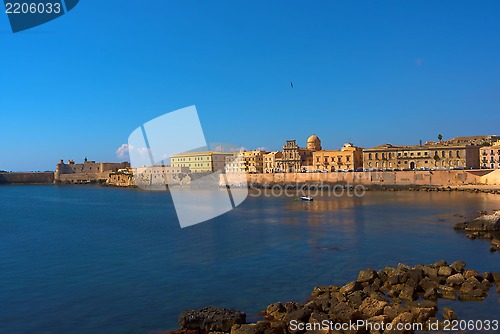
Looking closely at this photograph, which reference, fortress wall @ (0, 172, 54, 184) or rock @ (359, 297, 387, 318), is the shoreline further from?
fortress wall @ (0, 172, 54, 184)

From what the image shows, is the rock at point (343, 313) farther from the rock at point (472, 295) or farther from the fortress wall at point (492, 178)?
the fortress wall at point (492, 178)

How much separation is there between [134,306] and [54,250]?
12209 mm

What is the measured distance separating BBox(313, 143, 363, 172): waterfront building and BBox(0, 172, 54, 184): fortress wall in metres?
86.3

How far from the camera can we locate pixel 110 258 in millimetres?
21000

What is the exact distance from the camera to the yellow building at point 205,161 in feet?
334

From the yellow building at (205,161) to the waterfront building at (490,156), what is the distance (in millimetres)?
53233

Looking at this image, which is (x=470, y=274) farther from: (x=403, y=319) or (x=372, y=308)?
(x=403, y=319)

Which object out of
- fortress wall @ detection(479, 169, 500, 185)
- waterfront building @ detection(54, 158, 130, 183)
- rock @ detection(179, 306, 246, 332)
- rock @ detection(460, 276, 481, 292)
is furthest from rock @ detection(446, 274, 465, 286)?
waterfront building @ detection(54, 158, 130, 183)

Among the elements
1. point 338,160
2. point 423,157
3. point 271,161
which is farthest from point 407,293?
point 271,161

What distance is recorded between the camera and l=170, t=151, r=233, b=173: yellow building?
102 metres

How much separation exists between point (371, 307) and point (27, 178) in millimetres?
139442

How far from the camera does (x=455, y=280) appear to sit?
14367 mm

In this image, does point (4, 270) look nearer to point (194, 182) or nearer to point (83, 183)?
point (194, 182)

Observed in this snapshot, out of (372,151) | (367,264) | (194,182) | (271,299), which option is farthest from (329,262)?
(194,182)
